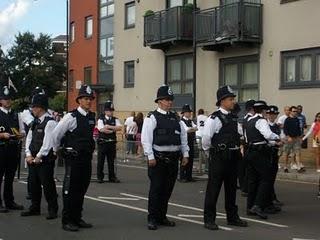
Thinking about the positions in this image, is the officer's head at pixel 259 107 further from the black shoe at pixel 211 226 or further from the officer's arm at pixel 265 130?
the black shoe at pixel 211 226

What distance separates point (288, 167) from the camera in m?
19.7

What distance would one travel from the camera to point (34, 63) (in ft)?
253

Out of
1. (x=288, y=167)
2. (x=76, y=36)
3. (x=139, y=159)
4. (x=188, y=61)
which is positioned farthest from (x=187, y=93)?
(x=76, y=36)

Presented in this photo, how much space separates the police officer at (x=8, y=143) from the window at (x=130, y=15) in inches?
863

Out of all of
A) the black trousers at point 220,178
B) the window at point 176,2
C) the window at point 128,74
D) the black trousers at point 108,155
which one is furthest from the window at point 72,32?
the black trousers at point 220,178

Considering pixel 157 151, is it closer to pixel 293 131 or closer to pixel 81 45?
pixel 293 131

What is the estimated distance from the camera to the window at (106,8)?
35.1m

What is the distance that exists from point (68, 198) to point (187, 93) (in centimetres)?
1902

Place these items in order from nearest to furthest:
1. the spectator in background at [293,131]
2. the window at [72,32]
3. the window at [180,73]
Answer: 1. the spectator in background at [293,131]
2. the window at [180,73]
3. the window at [72,32]

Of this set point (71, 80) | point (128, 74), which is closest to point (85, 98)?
point (128, 74)

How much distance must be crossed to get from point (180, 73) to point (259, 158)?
17948mm

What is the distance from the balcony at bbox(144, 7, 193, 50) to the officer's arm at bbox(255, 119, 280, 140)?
16365 millimetres

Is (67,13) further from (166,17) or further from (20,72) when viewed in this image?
(20,72)

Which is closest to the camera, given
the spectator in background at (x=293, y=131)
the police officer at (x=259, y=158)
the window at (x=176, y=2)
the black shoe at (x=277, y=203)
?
the police officer at (x=259, y=158)
